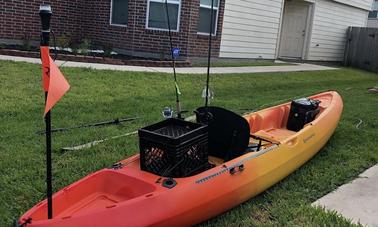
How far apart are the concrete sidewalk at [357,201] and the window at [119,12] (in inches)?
363

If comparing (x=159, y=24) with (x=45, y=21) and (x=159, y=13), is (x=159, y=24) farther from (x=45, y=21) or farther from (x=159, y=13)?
(x=45, y=21)

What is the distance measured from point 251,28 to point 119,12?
472 centimetres

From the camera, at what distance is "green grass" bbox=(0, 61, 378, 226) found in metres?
3.86

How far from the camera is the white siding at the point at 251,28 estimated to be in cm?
1416

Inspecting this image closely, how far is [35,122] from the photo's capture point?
19.5 feet

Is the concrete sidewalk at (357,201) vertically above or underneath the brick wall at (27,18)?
underneath

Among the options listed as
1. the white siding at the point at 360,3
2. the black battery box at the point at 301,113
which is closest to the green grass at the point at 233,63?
the white siding at the point at 360,3

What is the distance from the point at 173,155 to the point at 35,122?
3.07 metres

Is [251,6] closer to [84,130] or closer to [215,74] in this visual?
[215,74]

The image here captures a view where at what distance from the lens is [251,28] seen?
600 inches

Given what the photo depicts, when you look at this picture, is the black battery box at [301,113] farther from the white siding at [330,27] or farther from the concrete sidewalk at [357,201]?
the white siding at [330,27]

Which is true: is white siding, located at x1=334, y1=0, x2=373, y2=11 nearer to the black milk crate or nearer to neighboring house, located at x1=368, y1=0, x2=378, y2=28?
neighboring house, located at x1=368, y1=0, x2=378, y2=28

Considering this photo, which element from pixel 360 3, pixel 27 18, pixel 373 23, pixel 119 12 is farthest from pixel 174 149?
pixel 373 23

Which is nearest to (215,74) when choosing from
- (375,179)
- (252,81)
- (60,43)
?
(252,81)
